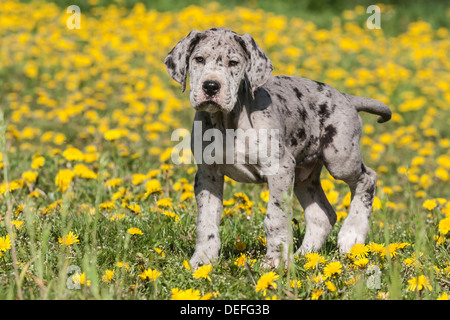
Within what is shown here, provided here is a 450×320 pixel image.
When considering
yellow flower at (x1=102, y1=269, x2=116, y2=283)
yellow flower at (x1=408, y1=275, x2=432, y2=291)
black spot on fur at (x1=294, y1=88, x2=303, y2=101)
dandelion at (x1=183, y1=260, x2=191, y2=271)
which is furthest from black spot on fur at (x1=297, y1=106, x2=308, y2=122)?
yellow flower at (x1=102, y1=269, x2=116, y2=283)

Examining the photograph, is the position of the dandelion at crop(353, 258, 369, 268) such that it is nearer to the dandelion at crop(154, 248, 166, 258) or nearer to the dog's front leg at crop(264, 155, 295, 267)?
the dog's front leg at crop(264, 155, 295, 267)

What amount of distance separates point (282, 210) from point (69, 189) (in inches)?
93.4

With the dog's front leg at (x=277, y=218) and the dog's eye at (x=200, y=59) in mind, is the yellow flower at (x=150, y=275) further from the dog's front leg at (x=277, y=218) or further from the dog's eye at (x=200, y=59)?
the dog's eye at (x=200, y=59)

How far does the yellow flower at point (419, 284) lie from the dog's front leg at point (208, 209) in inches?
54.6

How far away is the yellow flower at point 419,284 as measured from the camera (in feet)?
11.0

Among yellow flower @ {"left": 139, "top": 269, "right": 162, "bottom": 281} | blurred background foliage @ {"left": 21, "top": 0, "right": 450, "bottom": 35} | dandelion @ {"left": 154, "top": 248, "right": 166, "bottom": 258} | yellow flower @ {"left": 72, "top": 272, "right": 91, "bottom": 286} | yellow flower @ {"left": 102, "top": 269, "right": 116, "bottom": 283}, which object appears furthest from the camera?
blurred background foliage @ {"left": 21, "top": 0, "right": 450, "bottom": 35}

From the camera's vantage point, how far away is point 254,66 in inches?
165

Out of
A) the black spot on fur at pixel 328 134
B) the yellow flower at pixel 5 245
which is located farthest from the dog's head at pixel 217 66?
the yellow flower at pixel 5 245

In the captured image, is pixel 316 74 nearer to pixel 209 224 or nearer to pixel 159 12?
pixel 159 12

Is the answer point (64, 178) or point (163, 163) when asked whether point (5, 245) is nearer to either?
point (64, 178)

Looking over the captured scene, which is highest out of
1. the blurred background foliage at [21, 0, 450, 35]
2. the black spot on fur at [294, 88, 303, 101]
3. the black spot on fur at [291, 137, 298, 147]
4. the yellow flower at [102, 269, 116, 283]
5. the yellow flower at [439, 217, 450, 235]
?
the blurred background foliage at [21, 0, 450, 35]

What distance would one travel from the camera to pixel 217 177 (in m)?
4.46

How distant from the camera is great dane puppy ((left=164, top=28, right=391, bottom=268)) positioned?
13.4 feet
